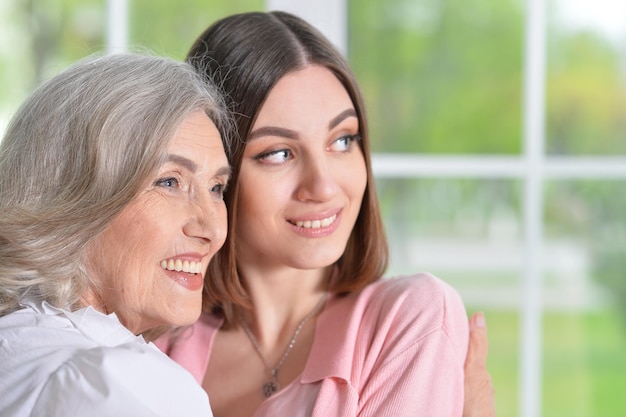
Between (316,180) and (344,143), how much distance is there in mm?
149

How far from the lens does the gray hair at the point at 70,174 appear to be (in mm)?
1720

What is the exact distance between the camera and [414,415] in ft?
6.26

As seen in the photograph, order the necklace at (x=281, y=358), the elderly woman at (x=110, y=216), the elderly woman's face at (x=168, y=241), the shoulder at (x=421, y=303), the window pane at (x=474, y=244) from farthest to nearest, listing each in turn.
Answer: the window pane at (x=474, y=244), the necklace at (x=281, y=358), the shoulder at (x=421, y=303), the elderly woman's face at (x=168, y=241), the elderly woman at (x=110, y=216)

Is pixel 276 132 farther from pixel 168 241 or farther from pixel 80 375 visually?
pixel 80 375

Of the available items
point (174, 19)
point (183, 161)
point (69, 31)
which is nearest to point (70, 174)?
point (183, 161)

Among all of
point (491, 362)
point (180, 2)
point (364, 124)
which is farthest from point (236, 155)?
point (491, 362)

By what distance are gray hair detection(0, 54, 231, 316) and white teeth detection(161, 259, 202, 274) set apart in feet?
0.48

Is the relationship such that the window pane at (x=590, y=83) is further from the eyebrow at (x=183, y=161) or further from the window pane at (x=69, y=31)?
the eyebrow at (x=183, y=161)

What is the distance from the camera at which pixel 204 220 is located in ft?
6.15

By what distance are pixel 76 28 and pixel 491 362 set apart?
5.44ft

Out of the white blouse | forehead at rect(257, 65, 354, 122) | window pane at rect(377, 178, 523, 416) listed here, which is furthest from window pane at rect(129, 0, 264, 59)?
the white blouse

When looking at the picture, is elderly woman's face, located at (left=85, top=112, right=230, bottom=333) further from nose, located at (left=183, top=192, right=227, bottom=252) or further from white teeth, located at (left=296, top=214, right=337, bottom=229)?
white teeth, located at (left=296, top=214, right=337, bottom=229)

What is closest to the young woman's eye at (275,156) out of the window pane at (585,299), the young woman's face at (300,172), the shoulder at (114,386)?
the young woman's face at (300,172)

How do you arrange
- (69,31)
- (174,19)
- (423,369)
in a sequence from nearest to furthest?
(423,369) < (174,19) < (69,31)
